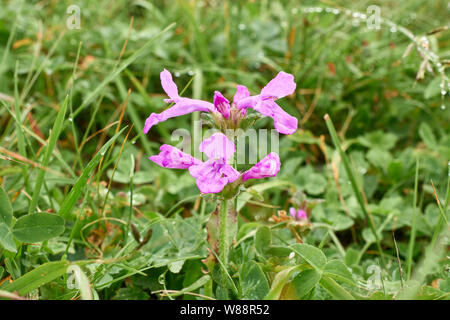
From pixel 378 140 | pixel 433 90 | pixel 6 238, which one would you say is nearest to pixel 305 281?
pixel 6 238

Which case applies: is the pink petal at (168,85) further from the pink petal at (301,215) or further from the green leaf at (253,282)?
the pink petal at (301,215)

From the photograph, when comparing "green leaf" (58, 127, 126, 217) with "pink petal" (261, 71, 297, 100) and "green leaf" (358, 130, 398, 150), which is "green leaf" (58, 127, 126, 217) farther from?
"green leaf" (358, 130, 398, 150)

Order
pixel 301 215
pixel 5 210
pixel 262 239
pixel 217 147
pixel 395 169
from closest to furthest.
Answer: pixel 217 147, pixel 5 210, pixel 262 239, pixel 301 215, pixel 395 169

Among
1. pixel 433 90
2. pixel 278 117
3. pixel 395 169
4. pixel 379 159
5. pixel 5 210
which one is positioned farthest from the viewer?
pixel 433 90

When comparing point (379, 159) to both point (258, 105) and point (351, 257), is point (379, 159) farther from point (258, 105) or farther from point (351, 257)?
point (258, 105)

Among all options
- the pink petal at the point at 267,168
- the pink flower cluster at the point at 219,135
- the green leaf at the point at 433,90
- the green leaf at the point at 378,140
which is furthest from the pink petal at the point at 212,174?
the green leaf at the point at 433,90

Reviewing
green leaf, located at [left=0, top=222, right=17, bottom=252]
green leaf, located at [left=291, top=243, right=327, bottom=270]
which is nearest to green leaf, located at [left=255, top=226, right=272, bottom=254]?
green leaf, located at [left=291, top=243, right=327, bottom=270]

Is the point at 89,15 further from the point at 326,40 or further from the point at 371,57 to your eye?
the point at 371,57
